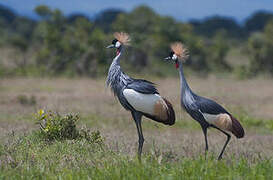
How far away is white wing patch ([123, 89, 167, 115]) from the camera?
23.0 feet

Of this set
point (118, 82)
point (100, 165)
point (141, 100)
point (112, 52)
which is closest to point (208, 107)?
point (141, 100)

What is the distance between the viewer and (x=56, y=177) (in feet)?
18.6

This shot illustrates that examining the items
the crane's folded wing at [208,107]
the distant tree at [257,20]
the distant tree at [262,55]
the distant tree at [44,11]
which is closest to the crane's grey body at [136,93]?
the crane's folded wing at [208,107]

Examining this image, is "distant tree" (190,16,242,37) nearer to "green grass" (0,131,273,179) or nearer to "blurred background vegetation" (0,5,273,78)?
"blurred background vegetation" (0,5,273,78)

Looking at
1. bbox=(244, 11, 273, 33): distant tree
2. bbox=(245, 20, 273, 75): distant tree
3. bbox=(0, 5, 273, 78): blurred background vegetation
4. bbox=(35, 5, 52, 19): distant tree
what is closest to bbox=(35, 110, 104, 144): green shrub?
bbox=(0, 5, 273, 78): blurred background vegetation

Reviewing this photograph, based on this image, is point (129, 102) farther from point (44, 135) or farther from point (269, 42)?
point (269, 42)

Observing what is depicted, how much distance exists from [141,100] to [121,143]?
1816mm

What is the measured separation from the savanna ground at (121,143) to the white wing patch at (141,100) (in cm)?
64

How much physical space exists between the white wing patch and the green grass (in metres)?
0.68

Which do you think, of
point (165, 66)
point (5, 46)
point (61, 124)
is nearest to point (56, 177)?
point (61, 124)

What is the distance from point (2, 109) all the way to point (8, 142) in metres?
6.18

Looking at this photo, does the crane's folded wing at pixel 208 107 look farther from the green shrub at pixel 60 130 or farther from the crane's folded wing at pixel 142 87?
the green shrub at pixel 60 130

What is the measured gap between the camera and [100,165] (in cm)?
638

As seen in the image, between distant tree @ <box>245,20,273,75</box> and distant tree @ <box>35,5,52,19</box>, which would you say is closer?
distant tree @ <box>35,5,52,19</box>
